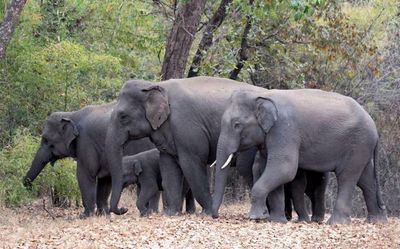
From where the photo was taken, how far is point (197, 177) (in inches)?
634

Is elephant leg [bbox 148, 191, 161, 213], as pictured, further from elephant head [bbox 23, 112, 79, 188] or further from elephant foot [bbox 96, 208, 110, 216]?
elephant head [bbox 23, 112, 79, 188]

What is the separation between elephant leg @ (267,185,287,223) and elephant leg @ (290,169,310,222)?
777 mm

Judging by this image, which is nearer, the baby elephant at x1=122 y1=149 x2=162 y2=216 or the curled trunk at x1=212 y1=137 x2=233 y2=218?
the curled trunk at x1=212 y1=137 x2=233 y2=218

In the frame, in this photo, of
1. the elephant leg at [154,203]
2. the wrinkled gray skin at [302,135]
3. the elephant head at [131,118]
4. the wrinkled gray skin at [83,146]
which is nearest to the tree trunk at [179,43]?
the wrinkled gray skin at [83,146]

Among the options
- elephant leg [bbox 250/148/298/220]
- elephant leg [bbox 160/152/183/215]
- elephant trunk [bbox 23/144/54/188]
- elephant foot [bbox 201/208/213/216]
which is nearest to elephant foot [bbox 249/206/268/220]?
elephant leg [bbox 250/148/298/220]

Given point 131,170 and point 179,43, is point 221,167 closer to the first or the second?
point 131,170

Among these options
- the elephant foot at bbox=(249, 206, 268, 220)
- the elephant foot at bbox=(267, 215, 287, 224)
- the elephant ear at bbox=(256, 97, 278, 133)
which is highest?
the elephant ear at bbox=(256, 97, 278, 133)

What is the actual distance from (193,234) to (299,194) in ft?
12.6

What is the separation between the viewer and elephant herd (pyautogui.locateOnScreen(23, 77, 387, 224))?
1544 cm

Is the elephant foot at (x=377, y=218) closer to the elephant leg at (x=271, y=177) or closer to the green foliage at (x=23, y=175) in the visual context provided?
the elephant leg at (x=271, y=177)

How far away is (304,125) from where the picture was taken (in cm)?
1556

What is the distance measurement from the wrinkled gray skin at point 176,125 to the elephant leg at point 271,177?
1.27 metres

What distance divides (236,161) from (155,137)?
1.40 metres

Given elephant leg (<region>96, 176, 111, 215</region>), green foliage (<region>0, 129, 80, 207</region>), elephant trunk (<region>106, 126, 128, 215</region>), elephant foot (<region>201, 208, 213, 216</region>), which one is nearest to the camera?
elephant foot (<region>201, 208, 213, 216</region>)
